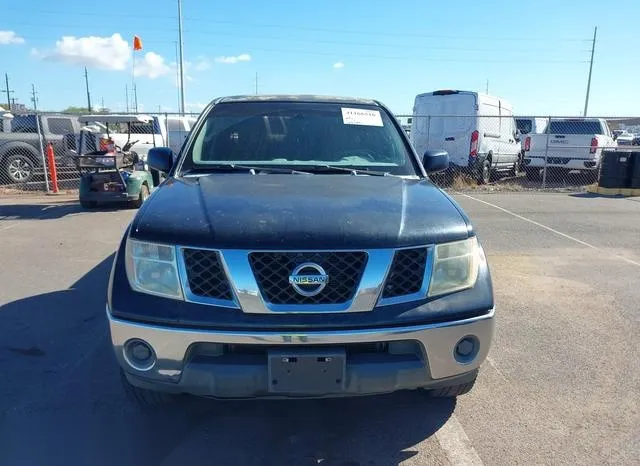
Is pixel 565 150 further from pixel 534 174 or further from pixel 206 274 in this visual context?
pixel 206 274

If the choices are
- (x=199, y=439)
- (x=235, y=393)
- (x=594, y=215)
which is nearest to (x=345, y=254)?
(x=235, y=393)

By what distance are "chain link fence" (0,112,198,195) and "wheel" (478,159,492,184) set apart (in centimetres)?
793

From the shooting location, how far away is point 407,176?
3.71 meters

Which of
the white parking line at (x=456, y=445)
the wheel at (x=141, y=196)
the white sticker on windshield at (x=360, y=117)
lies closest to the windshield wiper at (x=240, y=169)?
the white sticker on windshield at (x=360, y=117)

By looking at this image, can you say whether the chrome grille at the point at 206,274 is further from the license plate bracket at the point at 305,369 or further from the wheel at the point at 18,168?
the wheel at the point at 18,168

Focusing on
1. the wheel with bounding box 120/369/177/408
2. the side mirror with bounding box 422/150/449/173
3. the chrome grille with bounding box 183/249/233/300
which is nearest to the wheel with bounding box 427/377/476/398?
the chrome grille with bounding box 183/249/233/300

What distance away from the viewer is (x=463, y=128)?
555 inches

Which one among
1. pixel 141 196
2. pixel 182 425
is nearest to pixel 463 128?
pixel 141 196

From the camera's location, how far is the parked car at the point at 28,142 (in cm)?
1329

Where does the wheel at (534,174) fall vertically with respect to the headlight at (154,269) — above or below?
below

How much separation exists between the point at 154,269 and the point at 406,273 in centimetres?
120

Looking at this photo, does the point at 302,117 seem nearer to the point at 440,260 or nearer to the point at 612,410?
the point at 440,260

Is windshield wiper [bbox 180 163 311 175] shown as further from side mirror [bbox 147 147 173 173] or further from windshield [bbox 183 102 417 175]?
side mirror [bbox 147 147 173 173]

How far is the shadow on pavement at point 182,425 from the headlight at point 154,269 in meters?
0.93
